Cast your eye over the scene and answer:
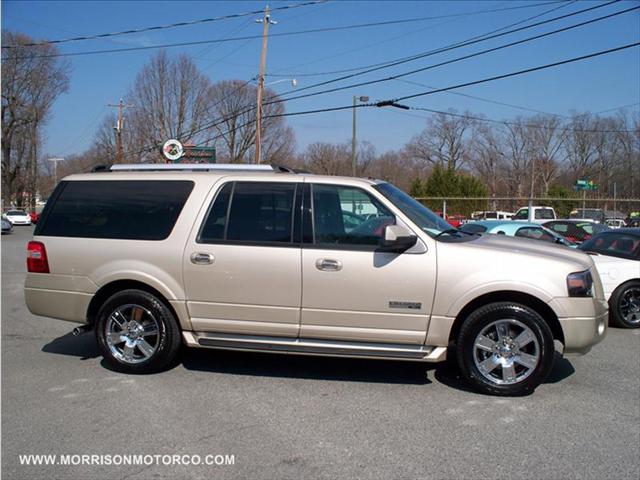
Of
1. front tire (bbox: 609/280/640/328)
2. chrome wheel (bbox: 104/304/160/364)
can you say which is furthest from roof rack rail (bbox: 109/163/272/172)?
front tire (bbox: 609/280/640/328)

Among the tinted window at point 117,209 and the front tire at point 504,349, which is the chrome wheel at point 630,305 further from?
the tinted window at point 117,209

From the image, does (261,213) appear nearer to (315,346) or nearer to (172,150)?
(315,346)

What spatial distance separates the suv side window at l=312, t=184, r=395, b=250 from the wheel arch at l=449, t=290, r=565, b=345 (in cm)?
98

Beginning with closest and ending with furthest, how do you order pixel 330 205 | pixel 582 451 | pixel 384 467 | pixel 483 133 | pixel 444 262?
pixel 384 467 < pixel 582 451 < pixel 444 262 < pixel 330 205 < pixel 483 133

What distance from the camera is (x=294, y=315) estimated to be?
5031mm

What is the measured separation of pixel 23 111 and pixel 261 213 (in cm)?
6412

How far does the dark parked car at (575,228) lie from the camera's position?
55.9 ft

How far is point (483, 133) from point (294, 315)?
285ft

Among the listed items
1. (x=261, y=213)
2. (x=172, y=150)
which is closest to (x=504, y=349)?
(x=261, y=213)

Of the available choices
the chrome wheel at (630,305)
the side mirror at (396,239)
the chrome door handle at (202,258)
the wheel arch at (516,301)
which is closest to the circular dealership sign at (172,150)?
the chrome door handle at (202,258)

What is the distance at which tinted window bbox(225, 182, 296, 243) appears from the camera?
5.16m

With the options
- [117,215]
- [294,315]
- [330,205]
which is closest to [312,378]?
[294,315]

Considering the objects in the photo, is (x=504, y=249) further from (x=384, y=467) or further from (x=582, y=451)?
(x=384, y=467)

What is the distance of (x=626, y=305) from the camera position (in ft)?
26.2
